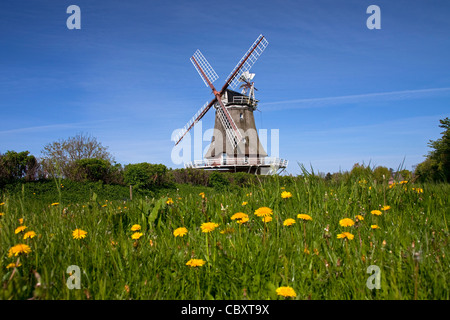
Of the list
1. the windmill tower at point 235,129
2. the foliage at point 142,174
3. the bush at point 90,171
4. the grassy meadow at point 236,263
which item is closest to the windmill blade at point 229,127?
the windmill tower at point 235,129

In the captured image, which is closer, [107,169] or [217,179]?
[107,169]

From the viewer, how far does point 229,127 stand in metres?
30.7

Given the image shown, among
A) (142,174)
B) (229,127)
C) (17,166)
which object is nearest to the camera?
(17,166)

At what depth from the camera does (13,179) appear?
14.0 m

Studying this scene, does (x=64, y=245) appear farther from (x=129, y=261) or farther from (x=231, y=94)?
(x=231, y=94)

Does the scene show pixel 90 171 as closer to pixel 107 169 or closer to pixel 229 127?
pixel 107 169

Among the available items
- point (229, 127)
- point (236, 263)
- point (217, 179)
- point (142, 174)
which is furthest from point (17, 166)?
point (229, 127)

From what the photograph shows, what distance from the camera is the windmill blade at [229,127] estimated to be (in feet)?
98.3

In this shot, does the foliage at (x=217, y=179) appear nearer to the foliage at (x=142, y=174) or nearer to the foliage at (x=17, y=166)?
the foliage at (x=142, y=174)

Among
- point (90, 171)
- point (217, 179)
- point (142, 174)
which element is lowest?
point (217, 179)

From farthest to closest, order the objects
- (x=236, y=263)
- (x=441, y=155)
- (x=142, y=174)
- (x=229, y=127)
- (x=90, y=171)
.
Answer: (x=229, y=127) → (x=441, y=155) → (x=142, y=174) → (x=90, y=171) → (x=236, y=263)
